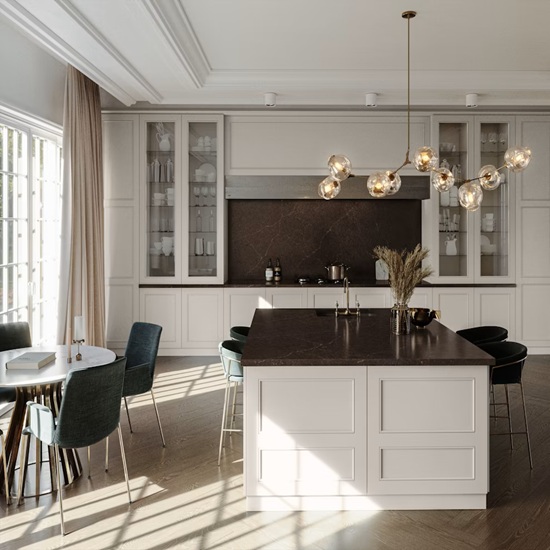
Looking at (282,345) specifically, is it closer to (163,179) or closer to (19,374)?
(19,374)

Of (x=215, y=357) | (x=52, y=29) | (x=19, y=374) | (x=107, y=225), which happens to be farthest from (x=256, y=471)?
(x=107, y=225)

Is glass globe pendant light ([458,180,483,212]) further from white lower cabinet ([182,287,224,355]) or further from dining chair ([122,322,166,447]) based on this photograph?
white lower cabinet ([182,287,224,355])

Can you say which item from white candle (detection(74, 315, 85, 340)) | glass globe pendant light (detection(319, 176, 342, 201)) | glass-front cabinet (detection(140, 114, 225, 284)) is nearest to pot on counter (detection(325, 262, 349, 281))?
glass-front cabinet (detection(140, 114, 225, 284))

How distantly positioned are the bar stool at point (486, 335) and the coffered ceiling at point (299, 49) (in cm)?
227

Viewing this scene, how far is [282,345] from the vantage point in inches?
130

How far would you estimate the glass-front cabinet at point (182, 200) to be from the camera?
6641 millimetres

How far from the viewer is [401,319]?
3738 mm

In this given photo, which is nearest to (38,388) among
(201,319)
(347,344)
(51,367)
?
(51,367)

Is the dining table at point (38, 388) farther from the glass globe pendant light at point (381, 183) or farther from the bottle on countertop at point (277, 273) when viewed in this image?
the bottle on countertop at point (277, 273)

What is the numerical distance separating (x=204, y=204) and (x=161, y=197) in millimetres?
495

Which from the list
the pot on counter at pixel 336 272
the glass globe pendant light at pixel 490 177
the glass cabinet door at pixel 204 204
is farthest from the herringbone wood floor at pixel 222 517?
the pot on counter at pixel 336 272

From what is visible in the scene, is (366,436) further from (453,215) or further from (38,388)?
(453,215)

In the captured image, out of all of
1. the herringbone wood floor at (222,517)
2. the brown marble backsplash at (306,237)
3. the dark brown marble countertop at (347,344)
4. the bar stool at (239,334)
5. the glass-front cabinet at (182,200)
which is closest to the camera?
the herringbone wood floor at (222,517)

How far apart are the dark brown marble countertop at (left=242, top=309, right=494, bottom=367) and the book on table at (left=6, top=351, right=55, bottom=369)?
1.16 m
